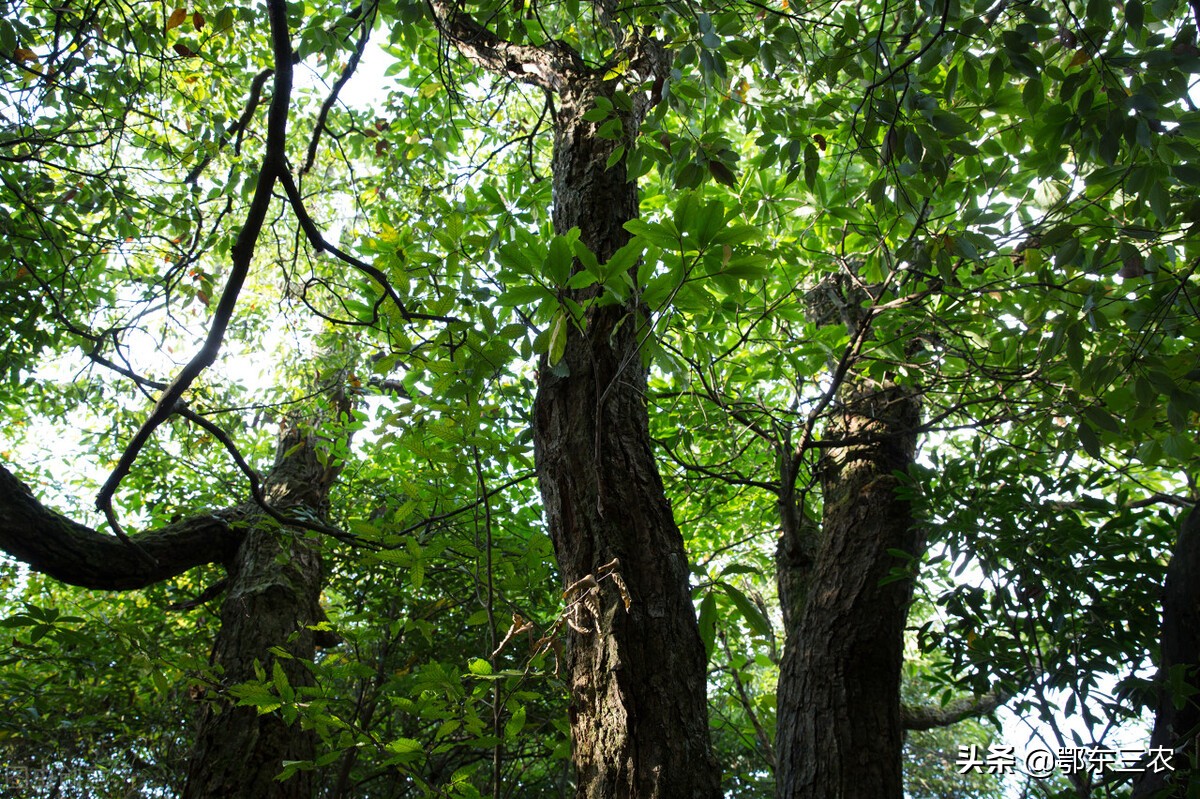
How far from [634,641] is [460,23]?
8.58 ft

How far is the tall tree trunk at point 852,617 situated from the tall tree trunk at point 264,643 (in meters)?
1.80

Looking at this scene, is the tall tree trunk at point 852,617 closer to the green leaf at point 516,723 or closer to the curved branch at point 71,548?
the green leaf at point 516,723

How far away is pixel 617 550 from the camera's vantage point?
1.51 m

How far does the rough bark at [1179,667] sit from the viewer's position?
2.00 metres

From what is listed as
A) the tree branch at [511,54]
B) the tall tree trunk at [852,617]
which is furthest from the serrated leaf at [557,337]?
the tall tree trunk at [852,617]

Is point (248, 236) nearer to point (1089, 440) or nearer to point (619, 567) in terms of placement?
point (619, 567)

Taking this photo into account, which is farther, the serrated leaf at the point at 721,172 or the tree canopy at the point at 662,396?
the serrated leaf at the point at 721,172

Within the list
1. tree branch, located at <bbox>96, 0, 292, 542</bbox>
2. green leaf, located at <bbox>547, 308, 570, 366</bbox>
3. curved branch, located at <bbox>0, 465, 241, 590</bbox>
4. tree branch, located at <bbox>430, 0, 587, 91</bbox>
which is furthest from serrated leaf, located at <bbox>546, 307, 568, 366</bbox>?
curved branch, located at <bbox>0, 465, 241, 590</bbox>

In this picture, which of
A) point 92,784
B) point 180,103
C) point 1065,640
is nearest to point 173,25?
point 180,103

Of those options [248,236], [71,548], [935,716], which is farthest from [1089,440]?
[71,548]

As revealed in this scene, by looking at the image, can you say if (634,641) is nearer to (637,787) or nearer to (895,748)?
(637,787)

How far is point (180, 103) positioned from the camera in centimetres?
450

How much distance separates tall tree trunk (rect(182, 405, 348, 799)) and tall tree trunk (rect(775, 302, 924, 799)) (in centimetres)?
180

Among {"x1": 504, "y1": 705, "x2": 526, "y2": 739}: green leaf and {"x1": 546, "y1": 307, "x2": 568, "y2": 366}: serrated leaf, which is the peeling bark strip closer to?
{"x1": 546, "y1": 307, "x2": 568, "y2": 366}: serrated leaf
